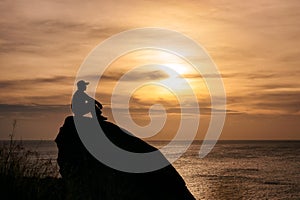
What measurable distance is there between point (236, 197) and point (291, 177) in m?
29.9

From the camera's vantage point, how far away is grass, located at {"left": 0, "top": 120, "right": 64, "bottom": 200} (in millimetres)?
10125

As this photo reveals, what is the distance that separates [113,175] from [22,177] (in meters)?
4.75

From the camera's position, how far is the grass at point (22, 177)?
33.2 feet

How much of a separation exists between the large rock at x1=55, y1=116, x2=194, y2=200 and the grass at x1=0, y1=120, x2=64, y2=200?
61.4 inches

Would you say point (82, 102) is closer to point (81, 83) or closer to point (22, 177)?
point (81, 83)

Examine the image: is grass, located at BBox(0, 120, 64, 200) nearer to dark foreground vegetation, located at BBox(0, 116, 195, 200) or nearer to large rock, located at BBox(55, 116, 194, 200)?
dark foreground vegetation, located at BBox(0, 116, 195, 200)

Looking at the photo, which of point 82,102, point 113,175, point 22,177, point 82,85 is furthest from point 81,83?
point 22,177

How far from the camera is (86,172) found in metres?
14.4

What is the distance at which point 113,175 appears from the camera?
14828 mm

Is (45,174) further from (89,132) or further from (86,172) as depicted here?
(89,132)

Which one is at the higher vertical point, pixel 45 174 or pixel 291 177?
pixel 45 174

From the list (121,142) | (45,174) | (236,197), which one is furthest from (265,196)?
(45,174)

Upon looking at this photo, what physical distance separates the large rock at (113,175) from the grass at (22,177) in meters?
1.56

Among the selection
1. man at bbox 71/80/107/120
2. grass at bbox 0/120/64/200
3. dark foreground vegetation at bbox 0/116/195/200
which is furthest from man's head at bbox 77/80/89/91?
grass at bbox 0/120/64/200
